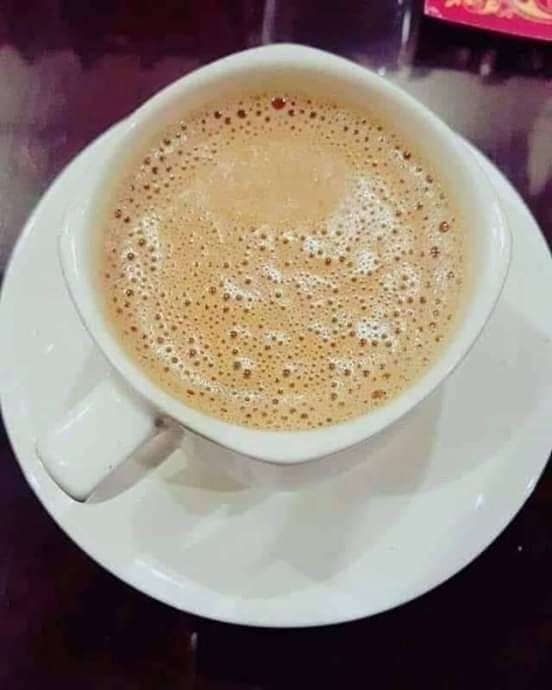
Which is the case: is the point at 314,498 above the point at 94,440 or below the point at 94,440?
below

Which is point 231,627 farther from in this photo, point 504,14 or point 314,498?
point 504,14

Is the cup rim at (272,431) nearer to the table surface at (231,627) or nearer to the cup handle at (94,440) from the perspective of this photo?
the cup handle at (94,440)

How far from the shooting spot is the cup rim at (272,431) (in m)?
0.66

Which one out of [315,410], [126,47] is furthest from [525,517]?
[126,47]

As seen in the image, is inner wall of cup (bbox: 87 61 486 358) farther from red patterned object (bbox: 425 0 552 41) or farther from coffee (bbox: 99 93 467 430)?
red patterned object (bbox: 425 0 552 41)

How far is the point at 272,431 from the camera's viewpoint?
2.22 ft

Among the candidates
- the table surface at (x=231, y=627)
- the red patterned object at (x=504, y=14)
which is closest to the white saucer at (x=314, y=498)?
the table surface at (x=231, y=627)

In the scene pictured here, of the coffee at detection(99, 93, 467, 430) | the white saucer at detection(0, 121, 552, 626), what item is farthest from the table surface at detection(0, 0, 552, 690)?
the coffee at detection(99, 93, 467, 430)

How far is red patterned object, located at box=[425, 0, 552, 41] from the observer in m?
0.93

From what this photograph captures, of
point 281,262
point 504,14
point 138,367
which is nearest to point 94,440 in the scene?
point 138,367

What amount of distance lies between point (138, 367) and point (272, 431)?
0.26 feet

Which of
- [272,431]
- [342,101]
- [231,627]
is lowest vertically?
[231,627]

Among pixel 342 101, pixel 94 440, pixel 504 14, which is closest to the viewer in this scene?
pixel 94 440

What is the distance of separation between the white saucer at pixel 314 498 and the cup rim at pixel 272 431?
75 millimetres
